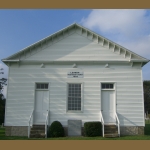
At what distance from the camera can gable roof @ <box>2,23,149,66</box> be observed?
15.8m

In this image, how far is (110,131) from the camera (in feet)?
47.8

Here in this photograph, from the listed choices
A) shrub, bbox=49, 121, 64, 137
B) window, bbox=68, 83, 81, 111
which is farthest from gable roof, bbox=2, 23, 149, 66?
shrub, bbox=49, 121, 64, 137

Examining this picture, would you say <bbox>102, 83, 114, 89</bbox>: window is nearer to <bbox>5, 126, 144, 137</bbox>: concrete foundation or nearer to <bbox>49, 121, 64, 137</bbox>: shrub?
<bbox>5, 126, 144, 137</bbox>: concrete foundation

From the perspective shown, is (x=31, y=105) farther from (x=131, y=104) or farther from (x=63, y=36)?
(x=131, y=104)

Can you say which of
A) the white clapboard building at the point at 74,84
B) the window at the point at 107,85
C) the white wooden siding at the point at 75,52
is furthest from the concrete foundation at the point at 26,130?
the white wooden siding at the point at 75,52

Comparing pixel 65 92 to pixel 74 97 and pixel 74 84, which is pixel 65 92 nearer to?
pixel 74 97

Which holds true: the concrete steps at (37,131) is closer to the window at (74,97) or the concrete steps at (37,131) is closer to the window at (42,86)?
the window at (74,97)

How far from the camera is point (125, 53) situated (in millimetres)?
15922

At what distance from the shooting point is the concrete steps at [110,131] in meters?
13.9

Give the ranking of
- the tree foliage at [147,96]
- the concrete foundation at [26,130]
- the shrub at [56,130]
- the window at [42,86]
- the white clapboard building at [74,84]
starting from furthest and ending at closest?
the tree foliage at [147,96] < the window at [42,86] < the white clapboard building at [74,84] < the concrete foundation at [26,130] < the shrub at [56,130]

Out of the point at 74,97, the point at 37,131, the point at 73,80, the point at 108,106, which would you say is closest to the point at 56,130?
the point at 37,131

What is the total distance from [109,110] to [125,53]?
433 centimetres

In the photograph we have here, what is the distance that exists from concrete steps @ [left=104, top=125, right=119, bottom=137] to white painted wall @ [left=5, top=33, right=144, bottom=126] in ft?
2.55

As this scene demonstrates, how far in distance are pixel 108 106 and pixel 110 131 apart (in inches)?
72.0
